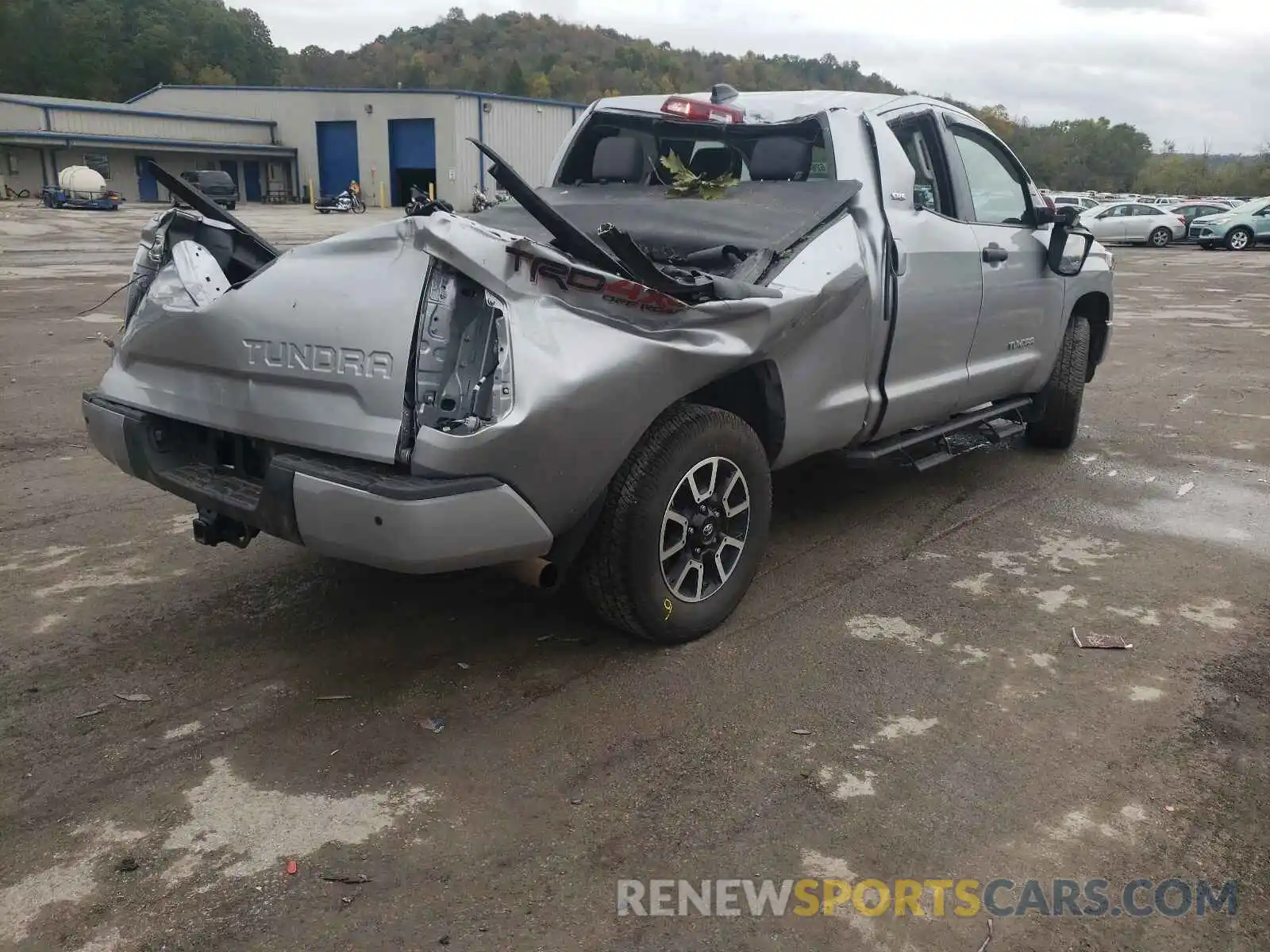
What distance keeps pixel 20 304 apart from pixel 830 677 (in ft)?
40.6

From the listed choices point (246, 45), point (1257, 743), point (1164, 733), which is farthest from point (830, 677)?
point (246, 45)

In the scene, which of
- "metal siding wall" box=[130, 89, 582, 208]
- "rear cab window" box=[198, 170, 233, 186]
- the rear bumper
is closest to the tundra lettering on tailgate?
the rear bumper

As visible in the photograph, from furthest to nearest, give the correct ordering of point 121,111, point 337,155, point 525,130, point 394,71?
point 394,71 → point 337,155 → point 121,111 → point 525,130

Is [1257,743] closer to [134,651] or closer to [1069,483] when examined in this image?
[1069,483]

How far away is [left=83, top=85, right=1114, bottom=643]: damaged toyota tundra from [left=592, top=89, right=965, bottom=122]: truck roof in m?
0.02

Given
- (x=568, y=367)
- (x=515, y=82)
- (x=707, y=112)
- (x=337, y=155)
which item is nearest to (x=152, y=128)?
(x=337, y=155)

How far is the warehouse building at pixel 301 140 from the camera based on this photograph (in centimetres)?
4894

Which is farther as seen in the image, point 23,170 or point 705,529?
point 23,170

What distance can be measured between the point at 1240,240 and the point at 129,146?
47.6 meters

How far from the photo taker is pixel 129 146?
50500 mm

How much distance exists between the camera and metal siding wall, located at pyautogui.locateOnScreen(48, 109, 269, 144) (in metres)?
49.5

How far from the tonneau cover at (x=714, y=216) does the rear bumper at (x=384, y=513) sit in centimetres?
128

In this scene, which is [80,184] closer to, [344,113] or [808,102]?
[344,113]

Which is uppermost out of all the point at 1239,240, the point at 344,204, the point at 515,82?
the point at 515,82
